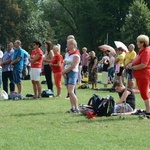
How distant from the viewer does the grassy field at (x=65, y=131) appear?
6883 mm

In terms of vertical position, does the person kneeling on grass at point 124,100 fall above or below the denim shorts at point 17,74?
below

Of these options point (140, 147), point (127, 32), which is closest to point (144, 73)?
point (140, 147)

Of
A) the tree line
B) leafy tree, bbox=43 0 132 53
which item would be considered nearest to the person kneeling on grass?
the tree line

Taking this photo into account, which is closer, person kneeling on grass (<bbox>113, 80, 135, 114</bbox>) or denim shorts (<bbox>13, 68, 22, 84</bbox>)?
person kneeling on grass (<bbox>113, 80, 135, 114</bbox>)

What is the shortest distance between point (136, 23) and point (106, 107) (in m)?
40.8

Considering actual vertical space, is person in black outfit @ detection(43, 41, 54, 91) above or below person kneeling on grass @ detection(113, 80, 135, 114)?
above

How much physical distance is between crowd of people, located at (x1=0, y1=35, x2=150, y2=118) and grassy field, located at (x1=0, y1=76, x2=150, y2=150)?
76cm

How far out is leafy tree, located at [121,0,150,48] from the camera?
161 feet

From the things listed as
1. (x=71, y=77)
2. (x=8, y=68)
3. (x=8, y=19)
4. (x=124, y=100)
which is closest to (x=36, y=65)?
(x=8, y=68)

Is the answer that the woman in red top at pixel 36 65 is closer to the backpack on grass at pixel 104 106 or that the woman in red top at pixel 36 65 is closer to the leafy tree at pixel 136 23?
the backpack on grass at pixel 104 106

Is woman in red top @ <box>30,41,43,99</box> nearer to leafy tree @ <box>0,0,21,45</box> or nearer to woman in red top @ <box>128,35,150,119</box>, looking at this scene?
woman in red top @ <box>128,35,150,119</box>

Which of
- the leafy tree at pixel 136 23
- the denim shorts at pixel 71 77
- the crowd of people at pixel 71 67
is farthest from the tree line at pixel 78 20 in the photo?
the denim shorts at pixel 71 77

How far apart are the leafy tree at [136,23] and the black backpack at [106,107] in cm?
3968

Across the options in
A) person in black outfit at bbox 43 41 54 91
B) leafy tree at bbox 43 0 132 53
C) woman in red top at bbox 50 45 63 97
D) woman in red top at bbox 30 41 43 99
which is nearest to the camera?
woman in red top at bbox 30 41 43 99
